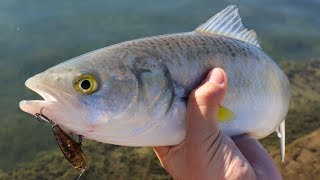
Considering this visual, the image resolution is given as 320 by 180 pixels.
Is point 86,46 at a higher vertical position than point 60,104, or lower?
lower

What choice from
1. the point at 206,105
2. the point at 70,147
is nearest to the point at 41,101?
the point at 70,147

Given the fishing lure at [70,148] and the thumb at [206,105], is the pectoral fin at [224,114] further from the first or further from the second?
the fishing lure at [70,148]

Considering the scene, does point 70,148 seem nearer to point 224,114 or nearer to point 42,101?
point 42,101

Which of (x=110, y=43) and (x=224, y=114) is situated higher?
(x=224, y=114)

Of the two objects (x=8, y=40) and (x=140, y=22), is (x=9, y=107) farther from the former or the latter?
(x=140, y=22)

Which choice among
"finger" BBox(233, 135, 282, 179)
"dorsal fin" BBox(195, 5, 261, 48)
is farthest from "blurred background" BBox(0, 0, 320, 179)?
"dorsal fin" BBox(195, 5, 261, 48)

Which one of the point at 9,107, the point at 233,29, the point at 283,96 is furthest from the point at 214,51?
the point at 9,107
